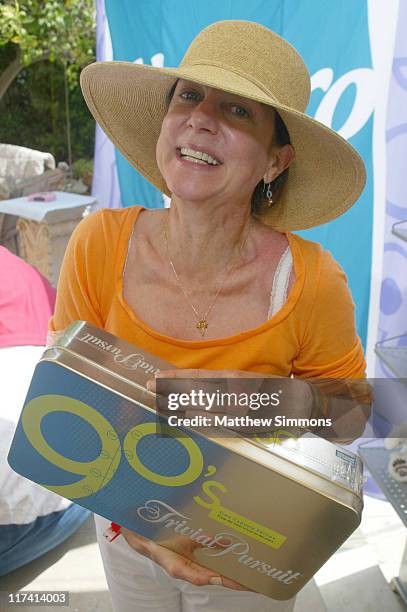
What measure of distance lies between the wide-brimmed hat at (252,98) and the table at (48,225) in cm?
277

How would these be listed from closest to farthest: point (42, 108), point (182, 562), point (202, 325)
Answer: point (182, 562) → point (202, 325) → point (42, 108)

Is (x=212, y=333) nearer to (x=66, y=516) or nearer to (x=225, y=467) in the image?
(x=225, y=467)

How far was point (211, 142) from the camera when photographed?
0.94m

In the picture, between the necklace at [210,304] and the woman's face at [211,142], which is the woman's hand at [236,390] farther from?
the woman's face at [211,142]

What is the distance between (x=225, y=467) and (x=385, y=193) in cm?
143

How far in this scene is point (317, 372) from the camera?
1036 mm

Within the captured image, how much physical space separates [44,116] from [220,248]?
27.2 feet

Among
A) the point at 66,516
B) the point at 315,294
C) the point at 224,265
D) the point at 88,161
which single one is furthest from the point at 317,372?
the point at 88,161

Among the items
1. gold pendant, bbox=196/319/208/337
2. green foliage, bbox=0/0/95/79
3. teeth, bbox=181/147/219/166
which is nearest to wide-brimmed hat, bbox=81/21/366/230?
teeth, bbox=181/147/219/166

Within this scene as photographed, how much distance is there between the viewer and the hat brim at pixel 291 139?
3.43ft

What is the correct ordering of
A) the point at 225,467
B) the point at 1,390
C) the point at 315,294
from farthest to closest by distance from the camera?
the point at 1,390, the point at 315,294, the point at 225,467

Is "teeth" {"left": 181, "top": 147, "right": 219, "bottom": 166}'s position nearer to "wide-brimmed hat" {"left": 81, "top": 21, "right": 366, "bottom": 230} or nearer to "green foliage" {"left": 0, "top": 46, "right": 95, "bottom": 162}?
"wide-brimmed hat" {"left": 81, "top": 21, "right": 366, "bottom": 230}

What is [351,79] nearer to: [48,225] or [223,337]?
[223,337]

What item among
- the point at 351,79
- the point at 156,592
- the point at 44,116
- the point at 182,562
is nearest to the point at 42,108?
the point at 44,116
